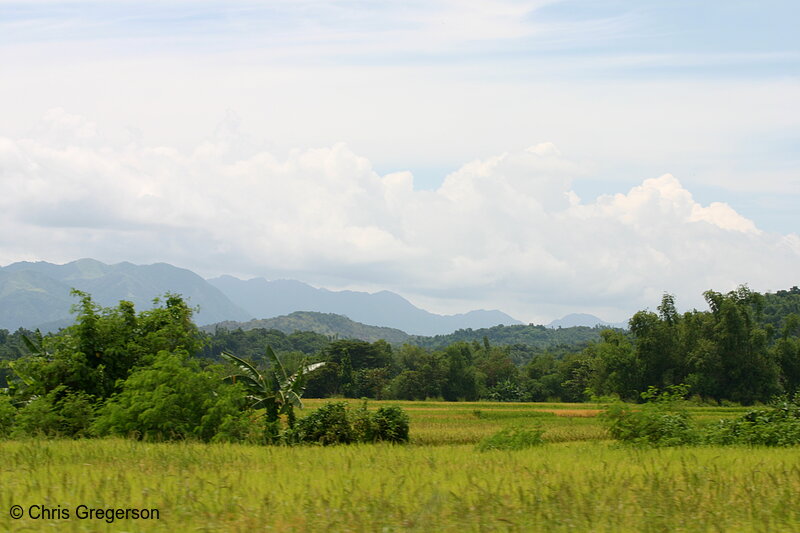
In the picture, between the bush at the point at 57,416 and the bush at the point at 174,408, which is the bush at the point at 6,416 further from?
the bush at the point at 174,408

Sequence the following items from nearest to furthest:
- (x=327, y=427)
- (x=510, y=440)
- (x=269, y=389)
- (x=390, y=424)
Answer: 1. (x=510, y=440)
2. (x=327, y=427)
3. (x=390, y=424)
4. (x=269, y=389)

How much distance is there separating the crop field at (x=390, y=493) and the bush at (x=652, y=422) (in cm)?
756

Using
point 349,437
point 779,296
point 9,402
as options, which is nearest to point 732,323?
point 349,437

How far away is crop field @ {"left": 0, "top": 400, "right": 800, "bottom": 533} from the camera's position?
7633 millimetres

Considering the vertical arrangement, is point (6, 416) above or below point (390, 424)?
above

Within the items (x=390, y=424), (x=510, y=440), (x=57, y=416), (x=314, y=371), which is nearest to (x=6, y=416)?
(x=57, y=416)

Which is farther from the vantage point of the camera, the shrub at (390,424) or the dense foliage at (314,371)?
the shrub at (390,424)

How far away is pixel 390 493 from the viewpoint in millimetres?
9117

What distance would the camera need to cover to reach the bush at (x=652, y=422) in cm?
2105

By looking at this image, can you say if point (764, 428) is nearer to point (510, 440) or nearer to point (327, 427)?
point (510, 440)

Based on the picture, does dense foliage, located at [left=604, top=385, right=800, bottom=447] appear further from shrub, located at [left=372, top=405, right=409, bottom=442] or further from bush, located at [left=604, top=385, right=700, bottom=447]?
shrub, located at [left=372, top=405, right=409, bottom=442]

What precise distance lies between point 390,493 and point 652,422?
14.5 meters

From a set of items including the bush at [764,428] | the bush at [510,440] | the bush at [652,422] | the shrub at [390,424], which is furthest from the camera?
the shrub at [390,424]

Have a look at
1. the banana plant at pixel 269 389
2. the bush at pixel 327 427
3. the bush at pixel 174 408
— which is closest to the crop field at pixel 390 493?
the bush at pixel 174 408
